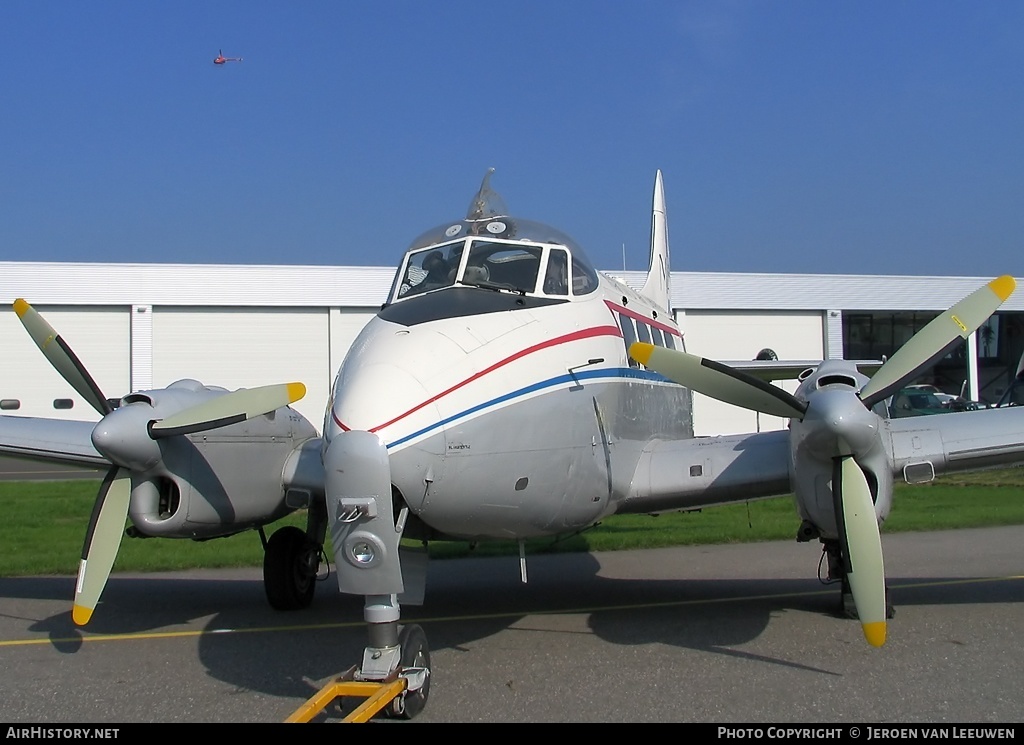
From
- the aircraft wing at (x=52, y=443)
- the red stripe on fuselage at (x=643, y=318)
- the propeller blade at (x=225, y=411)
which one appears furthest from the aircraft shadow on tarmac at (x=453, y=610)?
the red stripe on fuselage at (x=643, y=318)

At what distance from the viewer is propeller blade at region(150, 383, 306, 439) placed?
8172 millimetres

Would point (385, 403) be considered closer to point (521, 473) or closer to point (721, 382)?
point (521, 473)

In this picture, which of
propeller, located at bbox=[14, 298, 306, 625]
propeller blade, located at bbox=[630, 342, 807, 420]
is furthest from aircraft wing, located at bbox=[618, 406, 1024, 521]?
propeller, located at bbox=[14, 298, 306, 625]

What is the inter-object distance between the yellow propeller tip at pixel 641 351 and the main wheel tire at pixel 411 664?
104 inches

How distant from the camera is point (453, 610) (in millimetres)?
10055

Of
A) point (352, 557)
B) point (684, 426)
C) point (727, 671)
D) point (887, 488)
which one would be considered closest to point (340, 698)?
point (352, 557)

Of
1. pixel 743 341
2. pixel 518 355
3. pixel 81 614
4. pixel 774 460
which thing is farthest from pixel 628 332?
pixel 743 341

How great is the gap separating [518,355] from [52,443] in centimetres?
595

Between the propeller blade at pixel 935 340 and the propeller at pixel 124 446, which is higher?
the propeller blade at pixel 935 340

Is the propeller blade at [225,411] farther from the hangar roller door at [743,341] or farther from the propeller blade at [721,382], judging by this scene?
the hangar roller door at [743,341]

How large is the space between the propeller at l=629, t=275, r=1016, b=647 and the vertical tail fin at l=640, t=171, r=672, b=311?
6.53 m

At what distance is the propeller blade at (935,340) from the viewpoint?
7.83 m
